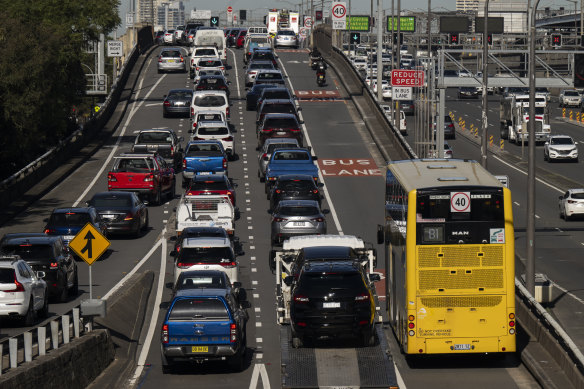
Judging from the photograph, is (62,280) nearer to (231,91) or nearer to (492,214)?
(492,214)

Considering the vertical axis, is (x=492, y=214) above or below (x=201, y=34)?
below

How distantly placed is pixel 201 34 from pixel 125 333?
6957cm

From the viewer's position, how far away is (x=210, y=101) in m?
62.3

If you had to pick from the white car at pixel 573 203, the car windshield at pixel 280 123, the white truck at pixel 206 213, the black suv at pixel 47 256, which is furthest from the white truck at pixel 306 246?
the car windshield at pixel 280 123

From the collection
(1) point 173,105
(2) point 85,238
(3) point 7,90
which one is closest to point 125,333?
(2) point 85,238

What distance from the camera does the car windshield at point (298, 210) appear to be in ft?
124

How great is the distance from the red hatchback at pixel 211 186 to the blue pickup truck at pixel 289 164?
288cm

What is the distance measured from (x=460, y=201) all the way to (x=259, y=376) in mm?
5067

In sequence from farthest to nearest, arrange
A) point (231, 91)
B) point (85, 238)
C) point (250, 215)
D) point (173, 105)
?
point (231, 91) → point (173, 105) → point (250, 215) → point (85, 238)

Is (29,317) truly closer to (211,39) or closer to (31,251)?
(31,251)

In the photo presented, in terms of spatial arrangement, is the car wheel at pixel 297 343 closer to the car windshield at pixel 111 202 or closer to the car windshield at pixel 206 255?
the car windshield at pixel 206 255

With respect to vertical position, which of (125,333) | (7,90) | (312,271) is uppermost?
(7,90)

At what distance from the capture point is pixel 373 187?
49.3 m

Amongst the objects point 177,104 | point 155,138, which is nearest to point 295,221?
point 155,138
